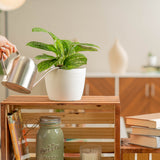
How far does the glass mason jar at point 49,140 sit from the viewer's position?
1480mm

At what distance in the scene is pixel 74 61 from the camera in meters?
1.49

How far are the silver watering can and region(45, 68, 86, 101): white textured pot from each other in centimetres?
22

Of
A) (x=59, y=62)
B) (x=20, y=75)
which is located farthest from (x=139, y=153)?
(x=20, y=75)

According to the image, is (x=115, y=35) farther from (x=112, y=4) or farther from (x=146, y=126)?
(x=146, y=126)

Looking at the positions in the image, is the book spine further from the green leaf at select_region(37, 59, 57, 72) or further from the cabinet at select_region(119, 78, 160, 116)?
the cabinet at select_region(119, 78, 160, 116)

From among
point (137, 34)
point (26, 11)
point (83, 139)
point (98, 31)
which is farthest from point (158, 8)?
point (83, 139)

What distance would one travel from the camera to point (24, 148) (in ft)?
5.24

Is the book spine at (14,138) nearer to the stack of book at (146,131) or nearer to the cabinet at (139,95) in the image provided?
the stack of book at (146,131)

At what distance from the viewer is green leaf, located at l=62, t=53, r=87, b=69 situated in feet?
4.90

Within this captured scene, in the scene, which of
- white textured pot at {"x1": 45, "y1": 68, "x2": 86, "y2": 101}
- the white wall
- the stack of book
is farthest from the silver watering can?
the white wall

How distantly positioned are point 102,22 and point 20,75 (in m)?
4.09

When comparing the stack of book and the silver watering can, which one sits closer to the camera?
the silver watering can

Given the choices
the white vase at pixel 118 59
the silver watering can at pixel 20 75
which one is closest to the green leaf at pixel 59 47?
the silver watering can at pixel 20 75

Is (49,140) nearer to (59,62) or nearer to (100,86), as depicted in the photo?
(59,62)
